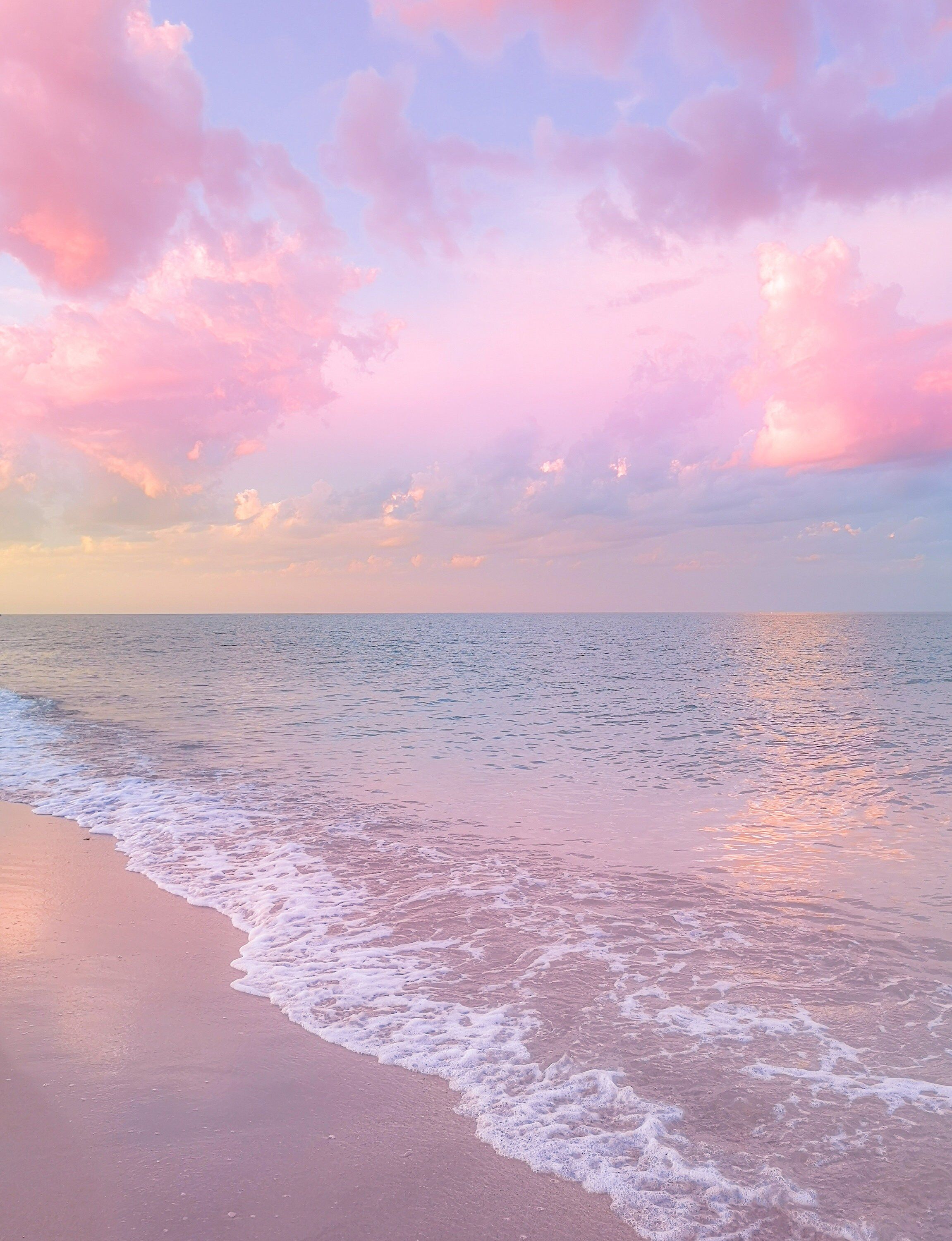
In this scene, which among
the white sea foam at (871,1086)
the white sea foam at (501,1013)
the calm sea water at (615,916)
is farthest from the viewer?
the white sea foam at (871,1086)

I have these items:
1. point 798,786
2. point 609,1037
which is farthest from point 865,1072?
point 798,786

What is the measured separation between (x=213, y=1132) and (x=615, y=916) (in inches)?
220

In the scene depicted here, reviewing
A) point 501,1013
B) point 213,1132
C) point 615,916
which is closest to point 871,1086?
point 501,1013

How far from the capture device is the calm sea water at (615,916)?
5.17m

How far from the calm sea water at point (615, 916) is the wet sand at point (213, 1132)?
0.37m

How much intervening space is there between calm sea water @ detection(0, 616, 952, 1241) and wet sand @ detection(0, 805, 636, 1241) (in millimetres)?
372

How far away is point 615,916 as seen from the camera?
9.59m

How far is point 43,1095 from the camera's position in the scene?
552 cm

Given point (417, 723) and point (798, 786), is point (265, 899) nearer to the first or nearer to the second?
point (798, 786)

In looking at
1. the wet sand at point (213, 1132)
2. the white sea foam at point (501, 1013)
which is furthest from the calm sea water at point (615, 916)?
the wet sand at point (213, 1132)

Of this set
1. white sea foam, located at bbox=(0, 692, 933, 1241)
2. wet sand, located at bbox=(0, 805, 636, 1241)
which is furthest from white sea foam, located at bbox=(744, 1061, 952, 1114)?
wet sand, located at bbox=(0, 805, 636, 1241)

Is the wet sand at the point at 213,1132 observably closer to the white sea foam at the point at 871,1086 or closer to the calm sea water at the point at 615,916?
the calm sea water at the point at 615,916

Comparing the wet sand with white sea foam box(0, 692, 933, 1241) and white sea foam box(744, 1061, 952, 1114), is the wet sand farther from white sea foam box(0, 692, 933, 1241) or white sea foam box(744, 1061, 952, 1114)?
white sea foam box(744, 1061, 952, 1114)

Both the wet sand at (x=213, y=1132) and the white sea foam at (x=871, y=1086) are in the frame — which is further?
the white sea foam at (x=871, y=1086)
